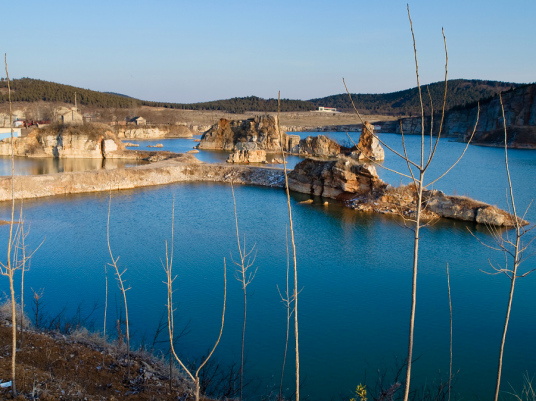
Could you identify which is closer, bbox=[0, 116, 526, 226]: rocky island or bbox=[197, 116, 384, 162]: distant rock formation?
bbox=[0, 116, 526, 226]: rocky island

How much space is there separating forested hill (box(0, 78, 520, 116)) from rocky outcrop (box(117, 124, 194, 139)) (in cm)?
3190

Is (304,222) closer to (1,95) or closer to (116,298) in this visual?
(116,298)

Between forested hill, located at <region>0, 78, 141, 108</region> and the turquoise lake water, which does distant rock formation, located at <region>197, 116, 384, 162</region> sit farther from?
forested hill, located at <region>0, 78, 141, 108</region>

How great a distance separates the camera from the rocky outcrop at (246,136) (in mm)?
64812

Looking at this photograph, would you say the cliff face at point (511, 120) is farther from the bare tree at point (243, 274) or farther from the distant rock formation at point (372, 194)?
the bare tree at point (243, 274)

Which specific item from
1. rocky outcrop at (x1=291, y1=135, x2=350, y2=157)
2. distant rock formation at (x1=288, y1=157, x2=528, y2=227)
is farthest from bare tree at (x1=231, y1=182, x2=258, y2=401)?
rocky outcrop at (x1=291, y1=135, x2=350, y2=157)

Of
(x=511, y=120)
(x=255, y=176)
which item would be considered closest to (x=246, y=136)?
(x=255, y=176)

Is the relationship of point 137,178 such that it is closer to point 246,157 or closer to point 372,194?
point 246,157

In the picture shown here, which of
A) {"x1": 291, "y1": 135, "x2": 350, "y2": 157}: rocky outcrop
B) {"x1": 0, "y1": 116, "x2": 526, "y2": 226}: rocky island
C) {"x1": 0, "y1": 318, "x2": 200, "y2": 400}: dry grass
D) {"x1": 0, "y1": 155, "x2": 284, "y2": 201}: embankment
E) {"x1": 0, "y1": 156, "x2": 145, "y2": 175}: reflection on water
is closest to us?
{"x1": 0, "y1": 318, "x2": 200, "y2": 400}: dry grass

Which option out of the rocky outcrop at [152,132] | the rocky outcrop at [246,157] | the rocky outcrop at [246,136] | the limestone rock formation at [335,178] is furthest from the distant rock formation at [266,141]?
the rocky outcrop at [152,132]

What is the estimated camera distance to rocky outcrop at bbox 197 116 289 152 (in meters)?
64.8

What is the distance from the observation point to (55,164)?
45156 mm

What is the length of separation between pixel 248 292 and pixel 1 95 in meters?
108

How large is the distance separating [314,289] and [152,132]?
82.8 m
